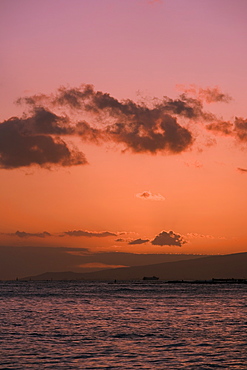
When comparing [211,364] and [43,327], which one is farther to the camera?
[43,327]

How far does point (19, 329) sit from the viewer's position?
6291 cm

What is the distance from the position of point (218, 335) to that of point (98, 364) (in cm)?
2247

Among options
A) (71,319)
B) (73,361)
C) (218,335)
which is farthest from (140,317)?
(73,361)

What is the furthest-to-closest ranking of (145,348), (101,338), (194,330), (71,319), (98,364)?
(71,319)
(194,330)
(101,338)
(145,348)
(98,364)

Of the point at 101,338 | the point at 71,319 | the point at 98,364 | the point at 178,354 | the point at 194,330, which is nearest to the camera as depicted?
the point at 98,364

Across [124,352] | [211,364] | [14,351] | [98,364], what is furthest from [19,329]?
[211,364]

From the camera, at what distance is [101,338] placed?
2130 inches

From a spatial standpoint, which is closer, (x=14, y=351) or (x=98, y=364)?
(x=98, y=364)

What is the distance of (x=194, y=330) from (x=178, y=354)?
19029 millimetres

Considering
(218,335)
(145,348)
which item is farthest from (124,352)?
(218,335)

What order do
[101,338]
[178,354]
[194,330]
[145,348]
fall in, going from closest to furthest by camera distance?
[178,354]
[145,348]
[101,338]
[194,330]

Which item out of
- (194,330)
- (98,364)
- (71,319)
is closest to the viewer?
(98,364)

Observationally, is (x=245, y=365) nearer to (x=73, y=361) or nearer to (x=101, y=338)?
(x=73, y=361)

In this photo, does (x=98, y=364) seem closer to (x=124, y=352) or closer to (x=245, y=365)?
(x=124, y=352)
